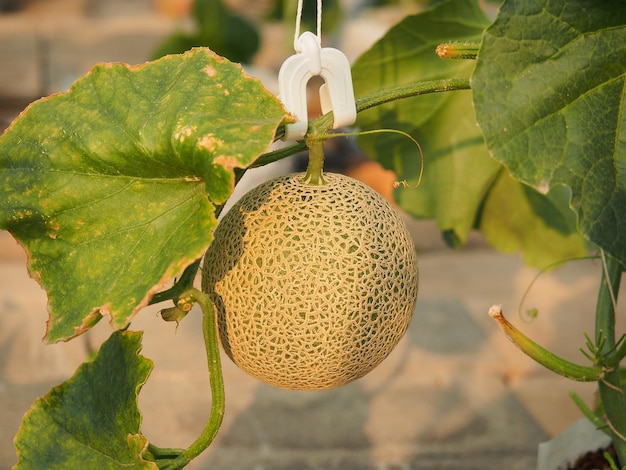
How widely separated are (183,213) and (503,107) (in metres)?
0.27

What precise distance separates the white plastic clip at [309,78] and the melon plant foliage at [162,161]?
0.03 meters

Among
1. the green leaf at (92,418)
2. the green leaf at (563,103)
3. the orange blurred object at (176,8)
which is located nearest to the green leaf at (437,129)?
the green leaf at (563,103)

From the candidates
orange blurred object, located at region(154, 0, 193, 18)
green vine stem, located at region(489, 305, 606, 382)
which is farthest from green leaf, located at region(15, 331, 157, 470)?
orange blurred object, located at region(154, 0, 193, 18)

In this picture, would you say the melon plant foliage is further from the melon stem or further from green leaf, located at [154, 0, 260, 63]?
green leaf, located at [154, 0, 260, 63]

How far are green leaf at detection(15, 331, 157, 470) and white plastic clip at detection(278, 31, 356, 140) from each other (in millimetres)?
243

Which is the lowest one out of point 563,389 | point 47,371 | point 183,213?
point 563,389

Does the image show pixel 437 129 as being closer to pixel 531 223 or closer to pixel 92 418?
pixel 531 223

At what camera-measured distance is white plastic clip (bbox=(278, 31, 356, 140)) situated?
0.69m

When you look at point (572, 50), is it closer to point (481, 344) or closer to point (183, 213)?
point (183, 213)

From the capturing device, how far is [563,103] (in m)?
0.68

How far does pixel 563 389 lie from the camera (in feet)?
5.56

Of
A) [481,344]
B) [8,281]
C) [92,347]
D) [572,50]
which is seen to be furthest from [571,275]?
[572,50]

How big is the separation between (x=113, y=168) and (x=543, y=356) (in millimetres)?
448

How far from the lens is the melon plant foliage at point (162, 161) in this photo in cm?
64
